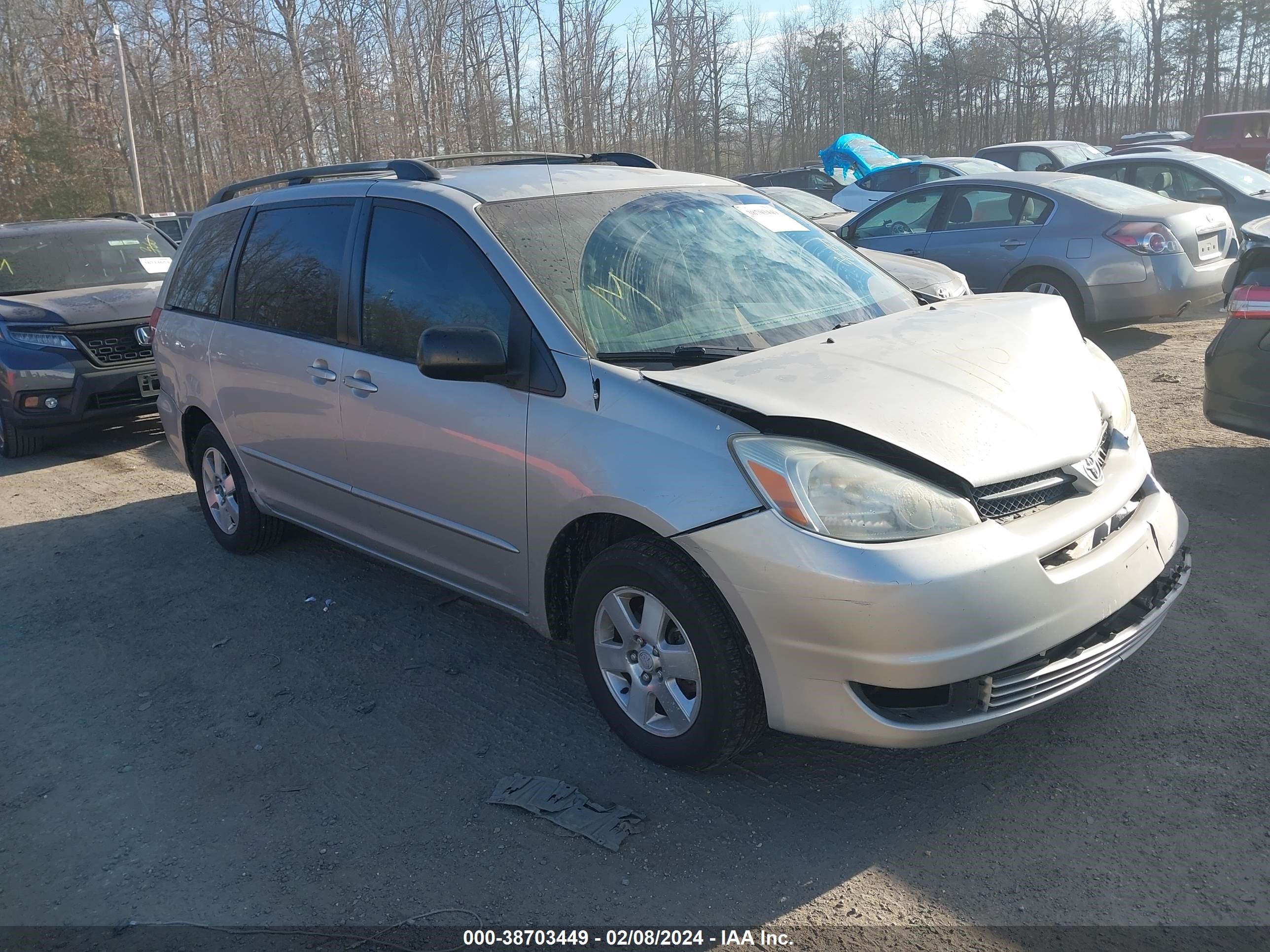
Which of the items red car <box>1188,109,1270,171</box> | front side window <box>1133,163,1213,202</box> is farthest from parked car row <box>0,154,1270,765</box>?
red car <box>1188,109,1270,171</box>

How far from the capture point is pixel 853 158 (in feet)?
67.5

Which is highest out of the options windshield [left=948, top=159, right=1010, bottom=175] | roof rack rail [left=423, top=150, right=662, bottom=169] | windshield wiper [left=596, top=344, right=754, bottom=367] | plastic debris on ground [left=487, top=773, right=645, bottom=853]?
windshield [left=948, top=159, right=1010, bottom=175]

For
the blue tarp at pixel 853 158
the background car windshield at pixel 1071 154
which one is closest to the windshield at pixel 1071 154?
the background car windshield at pixel 1071 154

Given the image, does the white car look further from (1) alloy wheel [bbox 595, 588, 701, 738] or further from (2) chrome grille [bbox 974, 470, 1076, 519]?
(1) alloy wheel [bbox 595, 588, 701, 738]

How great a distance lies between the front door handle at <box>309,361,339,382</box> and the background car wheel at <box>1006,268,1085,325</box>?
639 centimetres

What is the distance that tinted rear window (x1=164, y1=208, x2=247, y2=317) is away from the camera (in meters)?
5.26

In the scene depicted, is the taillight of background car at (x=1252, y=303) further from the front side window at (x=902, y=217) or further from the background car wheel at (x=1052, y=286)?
the front side window at (x=902, y=217)

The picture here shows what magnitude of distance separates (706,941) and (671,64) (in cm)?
3295

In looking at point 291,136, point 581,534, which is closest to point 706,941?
point 581,534

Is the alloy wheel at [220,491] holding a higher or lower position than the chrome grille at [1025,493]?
lower

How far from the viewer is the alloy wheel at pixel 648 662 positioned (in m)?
3.09

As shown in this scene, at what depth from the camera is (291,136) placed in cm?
3559

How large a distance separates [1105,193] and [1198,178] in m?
3.35

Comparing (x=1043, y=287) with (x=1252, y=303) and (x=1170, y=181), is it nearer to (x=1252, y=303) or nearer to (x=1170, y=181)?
(x=1252, y=303)
